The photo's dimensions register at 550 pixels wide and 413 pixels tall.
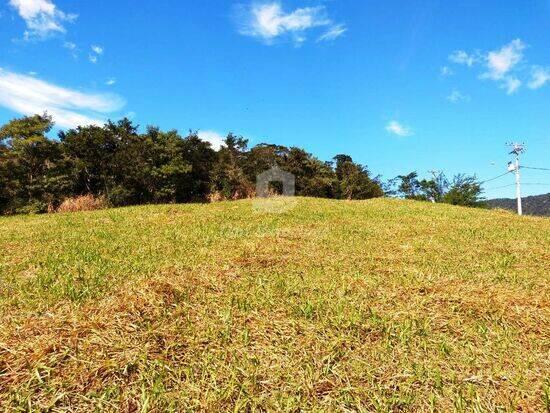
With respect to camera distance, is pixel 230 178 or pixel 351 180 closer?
pixel 230 178

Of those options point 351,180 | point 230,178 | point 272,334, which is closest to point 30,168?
point 230,178

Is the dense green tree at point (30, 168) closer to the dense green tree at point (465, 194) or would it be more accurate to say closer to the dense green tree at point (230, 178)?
the dense green tree at point (230, 178)

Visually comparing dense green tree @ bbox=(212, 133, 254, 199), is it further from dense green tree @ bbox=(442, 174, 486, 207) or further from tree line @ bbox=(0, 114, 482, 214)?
dense green tree @ bbox=(442, 174, 486, 207)

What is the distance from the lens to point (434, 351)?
256cm

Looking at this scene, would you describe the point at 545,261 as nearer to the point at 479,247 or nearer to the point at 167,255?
the point at 479,247

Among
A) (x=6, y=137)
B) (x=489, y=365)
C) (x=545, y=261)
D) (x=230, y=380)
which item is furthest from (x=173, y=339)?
(x=6, y=137)

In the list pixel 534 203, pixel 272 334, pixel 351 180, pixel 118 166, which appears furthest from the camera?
pixel 534 203

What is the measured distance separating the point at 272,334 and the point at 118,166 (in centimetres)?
2262

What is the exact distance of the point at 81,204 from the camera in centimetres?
1880

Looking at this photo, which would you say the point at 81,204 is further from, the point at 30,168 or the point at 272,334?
the point at 272,334

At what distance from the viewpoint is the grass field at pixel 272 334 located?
6.91 feet

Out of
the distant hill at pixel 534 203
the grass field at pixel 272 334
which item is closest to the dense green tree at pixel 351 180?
the grass field at pixel 272 334

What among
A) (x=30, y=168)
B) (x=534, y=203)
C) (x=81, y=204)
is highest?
(x=534, y=203)

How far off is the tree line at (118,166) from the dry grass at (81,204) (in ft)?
2.36
